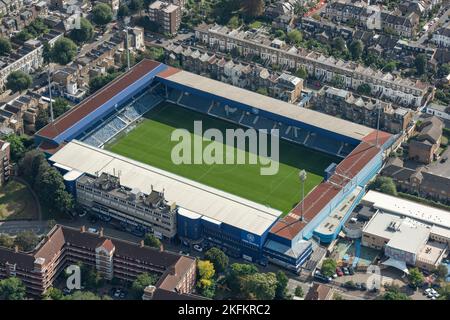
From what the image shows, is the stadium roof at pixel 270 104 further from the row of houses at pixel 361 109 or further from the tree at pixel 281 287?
the tree at pixel 281 287

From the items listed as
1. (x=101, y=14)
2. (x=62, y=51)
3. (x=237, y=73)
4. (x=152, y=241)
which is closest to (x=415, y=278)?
(x=152, y=241)

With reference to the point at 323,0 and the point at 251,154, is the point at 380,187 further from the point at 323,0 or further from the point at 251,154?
the point at 323,0

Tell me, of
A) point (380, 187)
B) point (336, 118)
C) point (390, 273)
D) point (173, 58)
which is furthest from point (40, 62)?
point (390, 273)

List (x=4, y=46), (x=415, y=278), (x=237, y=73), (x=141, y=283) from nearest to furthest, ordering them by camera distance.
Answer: (x=141, y=283)
(x=415, y=278)
(x=237, y=73)
(x=4, y=46)

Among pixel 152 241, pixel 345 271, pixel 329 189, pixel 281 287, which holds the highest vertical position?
pixel 329 189

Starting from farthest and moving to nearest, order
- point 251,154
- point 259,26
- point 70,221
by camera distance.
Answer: point 259,26
point 251,154
point 70,221

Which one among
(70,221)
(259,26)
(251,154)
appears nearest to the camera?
(70,221)

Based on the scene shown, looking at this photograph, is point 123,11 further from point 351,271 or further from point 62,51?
point 351,271

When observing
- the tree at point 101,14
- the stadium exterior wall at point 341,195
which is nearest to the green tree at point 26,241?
the stadium exterior wall at point 341,195
